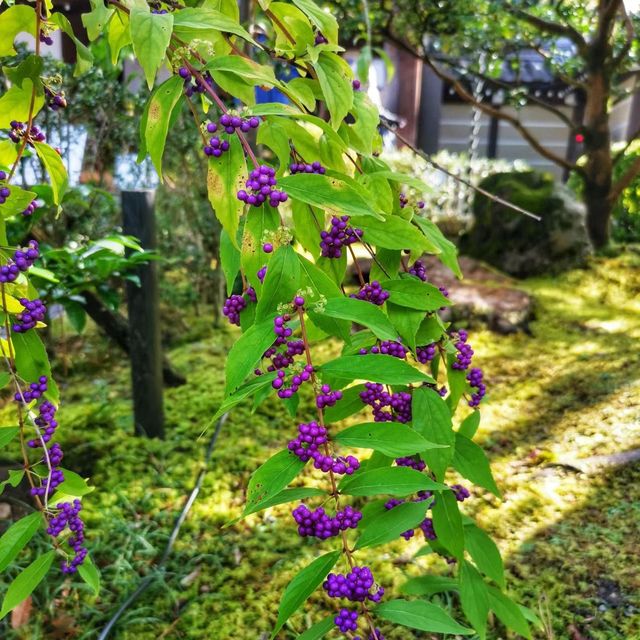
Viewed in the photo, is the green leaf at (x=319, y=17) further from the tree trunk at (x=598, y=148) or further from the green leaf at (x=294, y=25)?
the tree trunk at (x=598, y=148)

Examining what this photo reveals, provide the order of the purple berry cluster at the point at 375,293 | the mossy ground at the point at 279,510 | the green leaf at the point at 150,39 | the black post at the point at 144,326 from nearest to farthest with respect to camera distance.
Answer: the green leaf at the point at 150,39
the purple berry cluster at the point at 375,293
the mossy ground at the point at 279,510
the black post at the point at 144,326

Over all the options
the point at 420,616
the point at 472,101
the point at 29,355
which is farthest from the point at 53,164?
the point at 472,101

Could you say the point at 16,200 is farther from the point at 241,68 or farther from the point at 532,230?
the point at 532,230

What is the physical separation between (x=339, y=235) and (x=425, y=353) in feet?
1.00

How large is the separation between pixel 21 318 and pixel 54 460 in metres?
0.28

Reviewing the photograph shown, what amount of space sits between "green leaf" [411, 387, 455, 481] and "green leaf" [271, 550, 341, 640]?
23 centimetres

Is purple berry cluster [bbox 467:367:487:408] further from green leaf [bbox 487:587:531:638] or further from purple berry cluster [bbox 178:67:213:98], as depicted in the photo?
purple berry cluster [bbox 178:67:213:98]

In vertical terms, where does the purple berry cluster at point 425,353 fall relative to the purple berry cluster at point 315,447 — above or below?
above

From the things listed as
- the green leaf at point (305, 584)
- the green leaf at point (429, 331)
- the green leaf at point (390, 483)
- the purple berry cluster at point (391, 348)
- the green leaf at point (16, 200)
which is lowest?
the green leaf at point (305, 584)

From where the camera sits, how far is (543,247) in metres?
5.52

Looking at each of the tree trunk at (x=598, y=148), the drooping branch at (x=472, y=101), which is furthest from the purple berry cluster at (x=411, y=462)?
the tree trunk at (x=598, y=148)

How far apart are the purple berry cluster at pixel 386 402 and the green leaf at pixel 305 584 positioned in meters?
0.25

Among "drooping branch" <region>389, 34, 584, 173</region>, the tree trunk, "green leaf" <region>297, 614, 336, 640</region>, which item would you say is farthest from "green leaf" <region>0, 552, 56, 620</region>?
the tree trunk

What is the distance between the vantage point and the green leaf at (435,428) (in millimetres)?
1009
